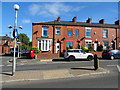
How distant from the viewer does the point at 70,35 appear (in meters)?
25.7

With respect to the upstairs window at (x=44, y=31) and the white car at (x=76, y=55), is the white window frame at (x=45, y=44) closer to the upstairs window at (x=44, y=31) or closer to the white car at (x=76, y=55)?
the upstairs window at (x=44, y=31)

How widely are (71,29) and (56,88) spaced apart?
21.1 meters

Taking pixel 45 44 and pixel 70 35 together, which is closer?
pixel 45 44

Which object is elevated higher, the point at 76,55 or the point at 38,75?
the point at 76,55

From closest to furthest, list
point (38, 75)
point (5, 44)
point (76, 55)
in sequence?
point (38, 75), point (76, 55), point (5, 44)

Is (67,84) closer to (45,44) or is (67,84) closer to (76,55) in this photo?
(76,55)

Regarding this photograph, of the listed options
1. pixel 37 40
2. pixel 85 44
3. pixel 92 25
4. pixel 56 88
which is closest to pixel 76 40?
pixel 85 44

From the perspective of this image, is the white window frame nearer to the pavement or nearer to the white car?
the white car

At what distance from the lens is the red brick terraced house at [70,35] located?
79.3 ft

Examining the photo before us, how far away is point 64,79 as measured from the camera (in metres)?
7.15

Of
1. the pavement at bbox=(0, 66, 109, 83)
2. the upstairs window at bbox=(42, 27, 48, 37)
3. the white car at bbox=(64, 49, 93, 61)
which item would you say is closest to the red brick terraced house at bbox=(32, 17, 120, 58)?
the upstairs window at bbox=(42, 27, 48, 37)

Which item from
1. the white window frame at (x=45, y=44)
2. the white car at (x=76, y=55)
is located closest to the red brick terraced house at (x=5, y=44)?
the white window frame at (x=45, y=44)

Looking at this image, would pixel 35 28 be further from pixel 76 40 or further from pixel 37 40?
pixel 76 40

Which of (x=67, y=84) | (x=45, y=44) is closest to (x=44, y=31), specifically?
(x=45, y=44)
